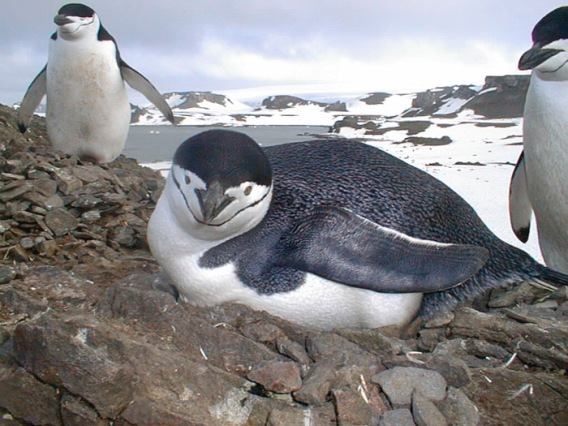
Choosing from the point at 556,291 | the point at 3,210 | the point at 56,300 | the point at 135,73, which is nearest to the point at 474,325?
the point at 556,291

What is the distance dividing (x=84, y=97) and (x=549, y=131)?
3459 mm

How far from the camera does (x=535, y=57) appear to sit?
2.69 metres

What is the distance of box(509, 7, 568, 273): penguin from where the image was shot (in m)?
2.71

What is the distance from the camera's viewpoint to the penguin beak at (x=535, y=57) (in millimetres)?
2678

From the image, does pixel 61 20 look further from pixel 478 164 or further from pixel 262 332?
pixel 478 164

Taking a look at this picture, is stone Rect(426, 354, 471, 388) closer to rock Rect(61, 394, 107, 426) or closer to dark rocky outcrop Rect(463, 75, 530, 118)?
rock Rect(61, 394, 107, 426)

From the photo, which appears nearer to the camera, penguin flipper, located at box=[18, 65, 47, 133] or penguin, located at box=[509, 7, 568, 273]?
penguin, located at box=[509, 7, 568, 273]

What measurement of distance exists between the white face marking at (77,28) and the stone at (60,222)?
7.24ft

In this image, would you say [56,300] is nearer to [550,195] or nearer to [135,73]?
[550,195]

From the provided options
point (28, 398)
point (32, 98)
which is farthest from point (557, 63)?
point (32, 98)

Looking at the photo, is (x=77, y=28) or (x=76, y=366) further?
(x=77, y=28)

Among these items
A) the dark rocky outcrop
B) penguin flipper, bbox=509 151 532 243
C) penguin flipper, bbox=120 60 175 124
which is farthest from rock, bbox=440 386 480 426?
the dark rocky outcrop

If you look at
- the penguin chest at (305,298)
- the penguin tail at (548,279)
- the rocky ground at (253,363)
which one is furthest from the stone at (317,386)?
the penguin tail at (548,279)

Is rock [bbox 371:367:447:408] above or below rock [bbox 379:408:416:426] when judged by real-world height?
above
